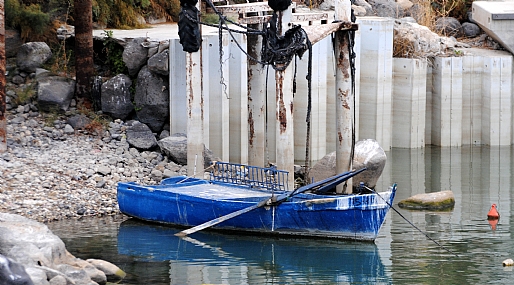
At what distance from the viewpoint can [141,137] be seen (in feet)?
77.1

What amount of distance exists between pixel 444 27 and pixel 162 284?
20356 mm

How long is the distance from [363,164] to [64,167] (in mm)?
6717

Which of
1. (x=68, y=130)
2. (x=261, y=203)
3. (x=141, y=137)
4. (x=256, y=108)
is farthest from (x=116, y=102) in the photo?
(x=261, y=203)

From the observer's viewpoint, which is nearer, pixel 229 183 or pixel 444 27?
pixel 229 183

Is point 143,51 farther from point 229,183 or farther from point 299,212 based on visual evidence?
point 299,212

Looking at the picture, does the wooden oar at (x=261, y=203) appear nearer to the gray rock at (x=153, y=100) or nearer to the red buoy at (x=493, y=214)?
the red buoy at (x=493, y=214)

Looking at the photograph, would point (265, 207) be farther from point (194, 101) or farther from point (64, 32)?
point (64, 32)

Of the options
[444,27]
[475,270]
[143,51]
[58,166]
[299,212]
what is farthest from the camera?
[444,27]

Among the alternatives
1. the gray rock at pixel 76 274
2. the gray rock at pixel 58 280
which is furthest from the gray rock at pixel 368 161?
the gray rock at pixel 58 280

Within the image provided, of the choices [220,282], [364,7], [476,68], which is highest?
[364,7]

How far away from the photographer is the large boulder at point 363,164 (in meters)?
21.6

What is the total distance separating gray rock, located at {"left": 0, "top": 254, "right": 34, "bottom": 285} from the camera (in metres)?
11.9

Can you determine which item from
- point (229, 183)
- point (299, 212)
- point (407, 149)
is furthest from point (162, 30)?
point (299, 212)

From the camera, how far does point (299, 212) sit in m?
17.4
